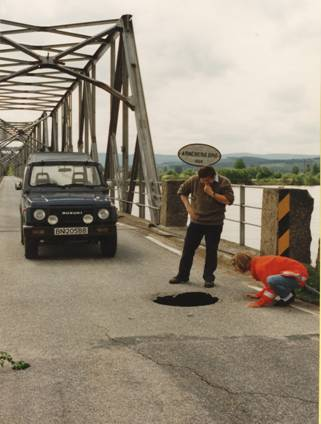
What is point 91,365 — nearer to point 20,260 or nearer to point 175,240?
point 20,260

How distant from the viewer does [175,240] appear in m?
12.1

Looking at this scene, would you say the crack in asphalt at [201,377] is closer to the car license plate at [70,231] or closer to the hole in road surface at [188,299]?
the hole in road surface at [188,299]

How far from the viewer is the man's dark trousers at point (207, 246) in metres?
7.40

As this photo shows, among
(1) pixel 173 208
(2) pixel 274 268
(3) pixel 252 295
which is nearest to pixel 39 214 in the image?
(3) pixel 252 295

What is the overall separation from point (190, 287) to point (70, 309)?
1828 mm

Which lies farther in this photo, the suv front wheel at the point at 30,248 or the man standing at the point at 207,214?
the suv front wheel at the point at 30,248

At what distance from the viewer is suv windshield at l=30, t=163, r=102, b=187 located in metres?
10.5

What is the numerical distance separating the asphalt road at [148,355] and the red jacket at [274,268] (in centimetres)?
37

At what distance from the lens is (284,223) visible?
313 inches

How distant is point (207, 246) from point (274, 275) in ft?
5.04

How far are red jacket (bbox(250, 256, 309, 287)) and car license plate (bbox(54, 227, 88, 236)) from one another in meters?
3.88

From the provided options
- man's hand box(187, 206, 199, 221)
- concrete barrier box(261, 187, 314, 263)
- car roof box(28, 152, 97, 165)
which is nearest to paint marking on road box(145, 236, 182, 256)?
concrete barrier box(261, 187, 314, 263)

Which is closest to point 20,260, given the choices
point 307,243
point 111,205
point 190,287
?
point 111,205

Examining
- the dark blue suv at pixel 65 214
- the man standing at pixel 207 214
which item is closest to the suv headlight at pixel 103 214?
the dark blue suv at pixel 65 214
